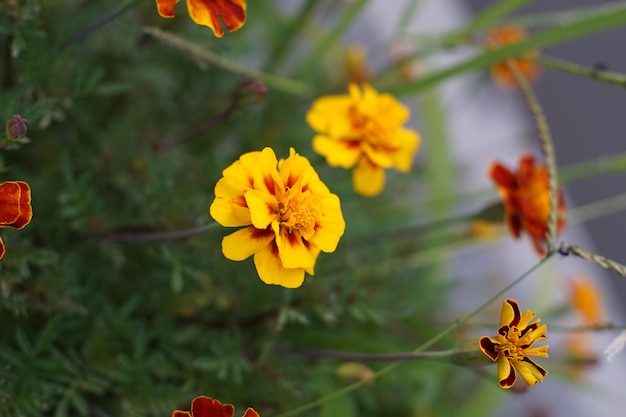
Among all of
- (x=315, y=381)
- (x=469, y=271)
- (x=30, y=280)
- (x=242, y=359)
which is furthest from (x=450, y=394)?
(x=30, y=280)

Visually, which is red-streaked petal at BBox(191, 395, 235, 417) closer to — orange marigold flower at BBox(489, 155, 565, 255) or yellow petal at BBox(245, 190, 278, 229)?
yellow petal at BBox(245, 190, 278, 229)

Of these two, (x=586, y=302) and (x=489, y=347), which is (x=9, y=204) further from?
(x=586, y=302)

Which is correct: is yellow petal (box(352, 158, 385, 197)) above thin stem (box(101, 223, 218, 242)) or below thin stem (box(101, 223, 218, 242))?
above

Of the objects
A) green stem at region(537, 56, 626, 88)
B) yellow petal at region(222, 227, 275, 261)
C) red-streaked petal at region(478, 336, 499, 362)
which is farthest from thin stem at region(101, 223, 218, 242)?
green stem at region(537, 56, 626, 88)

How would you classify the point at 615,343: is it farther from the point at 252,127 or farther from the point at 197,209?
the point at 252,127

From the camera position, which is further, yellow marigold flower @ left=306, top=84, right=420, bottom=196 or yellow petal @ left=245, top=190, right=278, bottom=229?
yellow marigold flower @ left=306, top=84, right=420, bottom=196

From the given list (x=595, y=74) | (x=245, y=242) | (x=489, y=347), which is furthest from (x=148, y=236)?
(x=595, y=74)

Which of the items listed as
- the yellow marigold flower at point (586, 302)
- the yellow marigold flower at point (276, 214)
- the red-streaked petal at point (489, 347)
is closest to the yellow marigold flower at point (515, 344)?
the red-streaked petal at point (489, 347)

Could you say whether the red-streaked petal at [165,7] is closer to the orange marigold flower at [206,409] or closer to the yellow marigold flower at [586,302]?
the orange marigold flower at [206,409]

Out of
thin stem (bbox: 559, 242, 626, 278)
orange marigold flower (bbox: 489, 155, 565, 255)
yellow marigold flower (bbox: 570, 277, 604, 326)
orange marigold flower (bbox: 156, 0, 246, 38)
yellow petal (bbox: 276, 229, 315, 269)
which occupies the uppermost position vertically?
yellow marigold flower (bbox: 570, 277, 604, 326)
